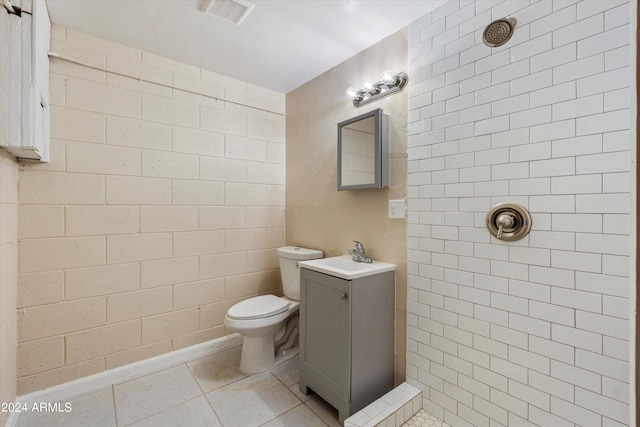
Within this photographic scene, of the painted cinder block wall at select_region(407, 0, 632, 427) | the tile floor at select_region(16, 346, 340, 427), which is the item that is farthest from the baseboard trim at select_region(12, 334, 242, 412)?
the painted cinder block wall at select_region(407, 0, 632, 427)

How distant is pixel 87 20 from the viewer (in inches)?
74.2

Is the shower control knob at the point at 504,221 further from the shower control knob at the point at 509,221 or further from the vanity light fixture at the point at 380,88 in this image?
the vanity light fixture at the point at 380,88

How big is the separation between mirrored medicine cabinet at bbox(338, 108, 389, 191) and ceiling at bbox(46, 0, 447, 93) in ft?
1.74

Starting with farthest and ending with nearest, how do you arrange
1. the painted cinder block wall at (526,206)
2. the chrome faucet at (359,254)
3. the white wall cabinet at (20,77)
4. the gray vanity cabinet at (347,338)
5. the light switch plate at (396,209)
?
the chrome faucet at (359,254), the light switch plate at (396,209), the gray vanity cabinet at (347,338), the white wall cabinet at (20,77), the painted cinder block wall at (526,206)

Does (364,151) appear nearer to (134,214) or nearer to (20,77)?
(134,214)

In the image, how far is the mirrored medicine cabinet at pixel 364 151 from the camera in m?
1.95

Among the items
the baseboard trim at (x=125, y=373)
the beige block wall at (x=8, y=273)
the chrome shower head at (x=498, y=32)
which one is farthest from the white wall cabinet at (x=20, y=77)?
the chrome shower head at (x=498, y=32)

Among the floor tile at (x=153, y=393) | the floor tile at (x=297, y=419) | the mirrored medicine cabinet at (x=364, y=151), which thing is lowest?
the floor tile at (x=297, y=419)

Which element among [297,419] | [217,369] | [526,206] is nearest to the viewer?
[526,206]

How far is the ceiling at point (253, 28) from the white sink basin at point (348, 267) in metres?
1.48

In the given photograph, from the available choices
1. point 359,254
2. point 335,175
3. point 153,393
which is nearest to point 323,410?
point 359,254

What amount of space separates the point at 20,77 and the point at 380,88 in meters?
1.89

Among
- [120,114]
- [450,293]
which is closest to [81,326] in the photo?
[120,114]

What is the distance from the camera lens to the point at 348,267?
6.73ft
